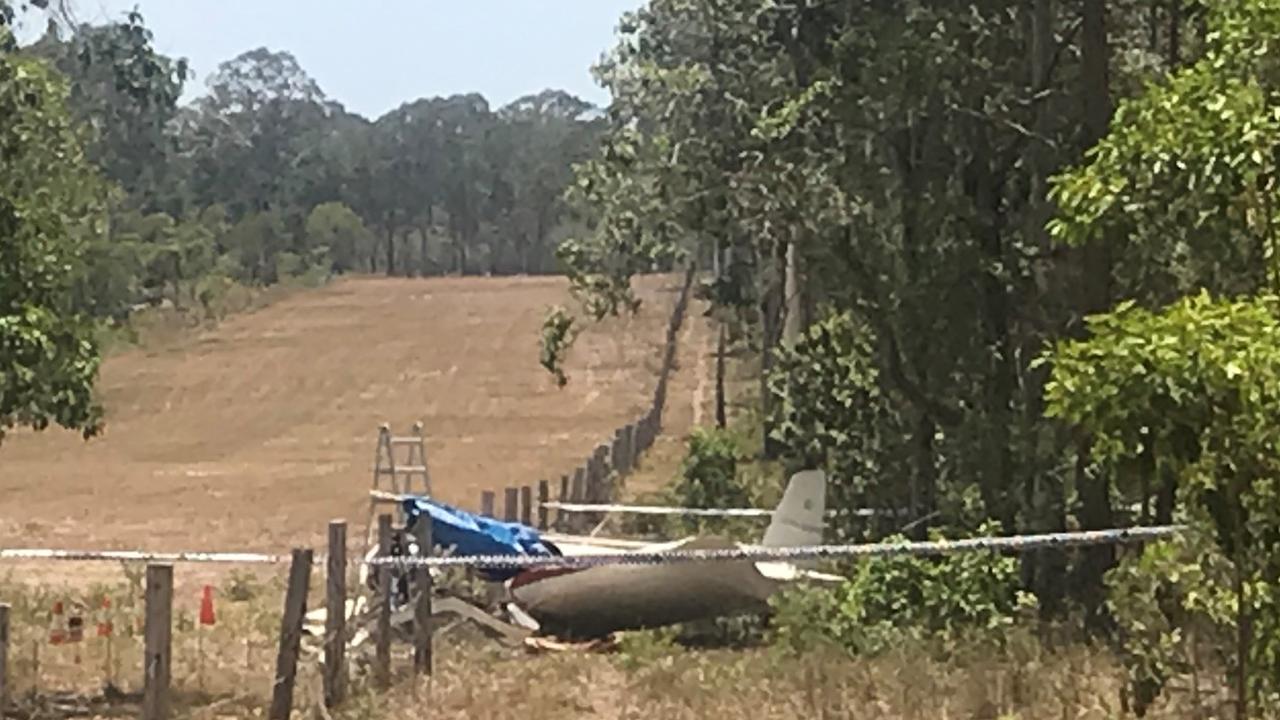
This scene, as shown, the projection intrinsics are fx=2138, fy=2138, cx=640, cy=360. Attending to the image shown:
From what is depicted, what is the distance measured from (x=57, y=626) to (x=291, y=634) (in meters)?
5.85

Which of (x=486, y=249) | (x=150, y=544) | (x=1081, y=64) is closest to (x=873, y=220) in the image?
(x=1081, y=64)

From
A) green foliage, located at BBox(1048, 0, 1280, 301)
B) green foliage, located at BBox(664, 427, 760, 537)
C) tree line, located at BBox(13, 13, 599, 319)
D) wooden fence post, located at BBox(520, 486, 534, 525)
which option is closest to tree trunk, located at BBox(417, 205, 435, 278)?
tree line, located at BBox(13, 13, 599, 319)

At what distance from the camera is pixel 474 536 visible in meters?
17.0

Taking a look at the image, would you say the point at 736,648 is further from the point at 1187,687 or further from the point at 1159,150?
the point at 1159,150

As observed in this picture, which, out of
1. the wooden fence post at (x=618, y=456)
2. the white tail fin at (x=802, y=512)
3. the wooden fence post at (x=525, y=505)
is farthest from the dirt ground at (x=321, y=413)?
the white tail fin at (x=802, y=512)

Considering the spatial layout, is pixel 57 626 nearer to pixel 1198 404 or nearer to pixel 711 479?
pixel 711 479

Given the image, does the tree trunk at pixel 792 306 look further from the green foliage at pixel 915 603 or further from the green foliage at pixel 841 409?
the green foliage at pixel 915 603

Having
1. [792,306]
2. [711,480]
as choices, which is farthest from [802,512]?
[792,306]

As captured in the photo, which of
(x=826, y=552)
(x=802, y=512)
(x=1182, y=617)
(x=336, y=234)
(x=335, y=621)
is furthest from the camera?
(x=336, y=234)

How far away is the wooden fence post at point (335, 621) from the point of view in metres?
12.8

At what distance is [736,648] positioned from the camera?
53.3ft

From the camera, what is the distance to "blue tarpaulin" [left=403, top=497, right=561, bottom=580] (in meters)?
16.8

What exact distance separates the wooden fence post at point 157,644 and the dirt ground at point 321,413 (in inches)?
626

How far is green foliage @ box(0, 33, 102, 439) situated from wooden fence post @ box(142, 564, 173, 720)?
3003 mm
